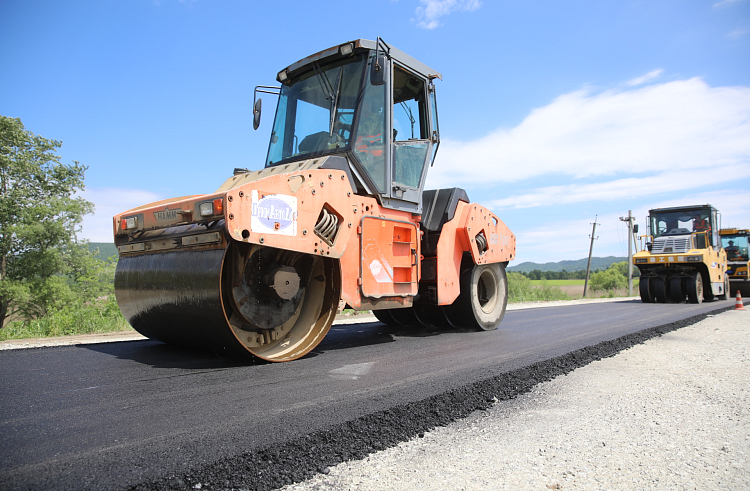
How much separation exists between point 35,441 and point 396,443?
5.49ft

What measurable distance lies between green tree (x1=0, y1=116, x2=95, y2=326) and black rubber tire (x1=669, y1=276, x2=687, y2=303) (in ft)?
73.5

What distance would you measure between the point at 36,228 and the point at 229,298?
2091 cm

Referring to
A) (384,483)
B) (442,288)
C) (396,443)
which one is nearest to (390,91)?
(442,288)

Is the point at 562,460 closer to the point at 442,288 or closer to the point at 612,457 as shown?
the point at 612,457

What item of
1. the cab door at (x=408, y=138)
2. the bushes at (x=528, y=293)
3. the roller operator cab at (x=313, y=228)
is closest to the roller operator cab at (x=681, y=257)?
the bushes at (x=528, y=293)

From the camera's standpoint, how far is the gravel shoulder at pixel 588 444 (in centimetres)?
195

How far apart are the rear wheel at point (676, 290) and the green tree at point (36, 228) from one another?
2239cm

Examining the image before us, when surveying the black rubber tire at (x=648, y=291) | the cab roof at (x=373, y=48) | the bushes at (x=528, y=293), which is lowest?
the bushes at (x=528, y=293)

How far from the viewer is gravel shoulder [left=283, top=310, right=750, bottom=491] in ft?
6.38

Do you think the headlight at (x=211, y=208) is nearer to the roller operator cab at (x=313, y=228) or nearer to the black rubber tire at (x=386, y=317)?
the roller operator cab at (x=313, y=228)

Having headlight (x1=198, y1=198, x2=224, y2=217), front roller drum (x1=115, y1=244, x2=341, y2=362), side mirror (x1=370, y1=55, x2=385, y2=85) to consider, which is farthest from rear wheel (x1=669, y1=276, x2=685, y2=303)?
headlight (x1=198, y1=198, x2=224, y2=217)

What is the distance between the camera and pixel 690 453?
226 centimetres

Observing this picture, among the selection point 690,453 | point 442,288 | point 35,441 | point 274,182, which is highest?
point 274,182

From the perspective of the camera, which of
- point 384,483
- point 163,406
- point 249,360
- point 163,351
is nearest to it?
point 384,483
